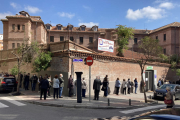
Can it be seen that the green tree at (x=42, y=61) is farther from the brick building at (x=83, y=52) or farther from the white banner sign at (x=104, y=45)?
the white banner sign at (x=104, y=45)

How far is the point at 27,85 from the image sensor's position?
682 inches

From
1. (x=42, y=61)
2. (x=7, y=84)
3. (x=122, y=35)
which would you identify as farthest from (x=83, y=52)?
(x=122, y=35)

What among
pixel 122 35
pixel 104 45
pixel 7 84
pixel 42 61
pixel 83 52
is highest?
pixel 122 35

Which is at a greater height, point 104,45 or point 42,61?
point 104,45

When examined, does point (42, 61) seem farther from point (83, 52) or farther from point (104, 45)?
point (104, 45)

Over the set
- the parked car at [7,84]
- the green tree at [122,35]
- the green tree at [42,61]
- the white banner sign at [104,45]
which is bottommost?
the parked car at [7,84]

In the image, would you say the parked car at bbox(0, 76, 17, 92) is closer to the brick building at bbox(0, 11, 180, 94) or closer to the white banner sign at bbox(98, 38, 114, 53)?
the brick building at bbox(0, 11, 180, 94)

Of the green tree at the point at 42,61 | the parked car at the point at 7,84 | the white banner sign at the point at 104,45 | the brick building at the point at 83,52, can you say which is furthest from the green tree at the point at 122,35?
the parked car at the point at 7,84

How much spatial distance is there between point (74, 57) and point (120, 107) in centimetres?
599

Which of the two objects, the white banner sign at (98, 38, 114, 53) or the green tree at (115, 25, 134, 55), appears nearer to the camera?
the white banner sign at (98, 38, 114, 53)

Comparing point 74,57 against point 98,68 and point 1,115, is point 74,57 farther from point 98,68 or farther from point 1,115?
point 1,115

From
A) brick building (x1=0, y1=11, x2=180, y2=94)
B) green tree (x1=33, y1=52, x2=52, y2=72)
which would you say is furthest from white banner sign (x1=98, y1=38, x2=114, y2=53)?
green tree (x1=33, y1=52, x2=52, y2=72)

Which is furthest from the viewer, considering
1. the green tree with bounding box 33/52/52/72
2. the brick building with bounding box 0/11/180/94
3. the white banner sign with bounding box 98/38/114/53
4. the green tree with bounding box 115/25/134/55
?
the green tree with bounding box 115/25/134/55

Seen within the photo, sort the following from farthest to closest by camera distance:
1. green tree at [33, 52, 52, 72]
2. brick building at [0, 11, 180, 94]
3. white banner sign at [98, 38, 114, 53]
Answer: white banner sign at [98, 38, 114, 53] → green tree at [33, 52, 52, 72] → brick building at [0, 11, 180, 94]
